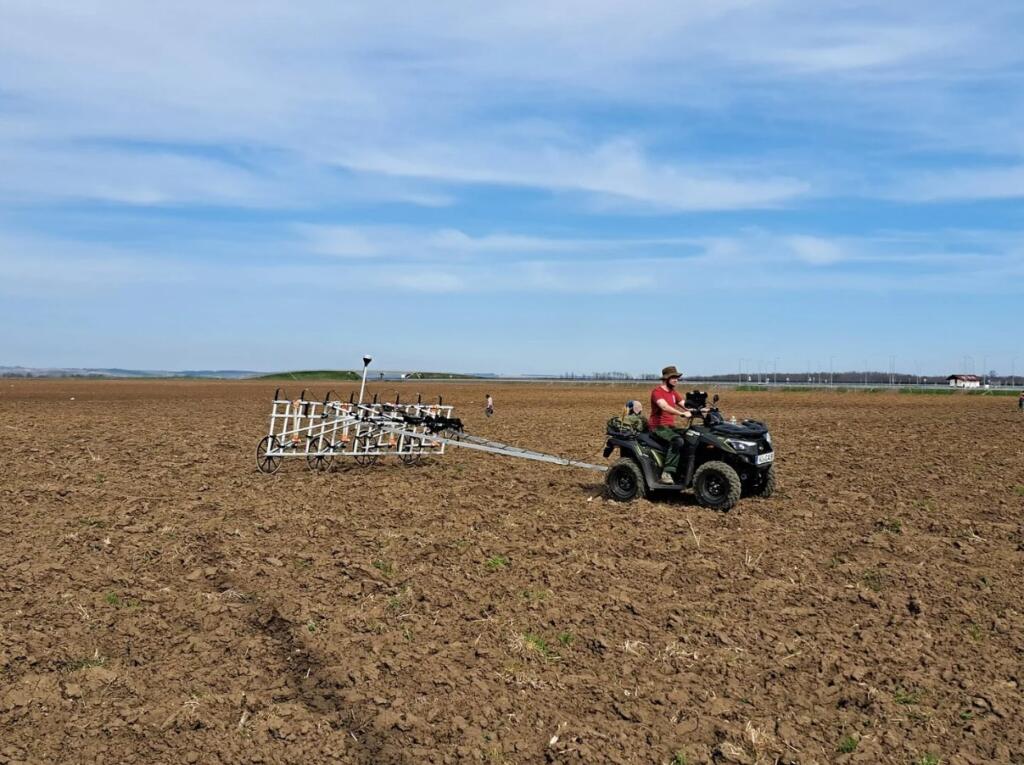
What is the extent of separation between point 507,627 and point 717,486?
236 inches

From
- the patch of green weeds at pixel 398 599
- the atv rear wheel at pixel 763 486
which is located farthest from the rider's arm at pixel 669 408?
the patch of green weeds at pixel 398 599

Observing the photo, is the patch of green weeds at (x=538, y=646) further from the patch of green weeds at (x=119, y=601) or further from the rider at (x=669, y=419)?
the rider at (x=669, y=419)

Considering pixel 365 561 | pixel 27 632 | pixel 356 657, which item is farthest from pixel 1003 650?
pixel 27 632

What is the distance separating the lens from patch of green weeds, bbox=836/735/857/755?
A: 241 inches

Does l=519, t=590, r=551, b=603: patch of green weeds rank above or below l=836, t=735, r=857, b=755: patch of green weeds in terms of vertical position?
Result: above

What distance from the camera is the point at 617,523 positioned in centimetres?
1252

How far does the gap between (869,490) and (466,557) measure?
813cm

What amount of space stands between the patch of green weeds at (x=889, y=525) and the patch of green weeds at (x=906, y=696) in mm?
5460

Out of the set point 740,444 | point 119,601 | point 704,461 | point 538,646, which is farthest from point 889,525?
point 119,601

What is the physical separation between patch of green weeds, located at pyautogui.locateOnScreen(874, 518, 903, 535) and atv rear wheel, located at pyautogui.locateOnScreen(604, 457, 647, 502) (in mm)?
3215

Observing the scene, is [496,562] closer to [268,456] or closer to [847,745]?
[847,745]

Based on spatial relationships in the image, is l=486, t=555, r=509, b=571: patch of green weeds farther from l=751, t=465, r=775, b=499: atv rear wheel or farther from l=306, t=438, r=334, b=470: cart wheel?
l=306, t=438, r=334, b=470: cart wheel

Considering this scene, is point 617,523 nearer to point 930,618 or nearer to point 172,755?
point 930,618

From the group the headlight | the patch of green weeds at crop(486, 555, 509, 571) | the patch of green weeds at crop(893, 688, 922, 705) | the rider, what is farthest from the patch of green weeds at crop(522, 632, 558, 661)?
the headlight
